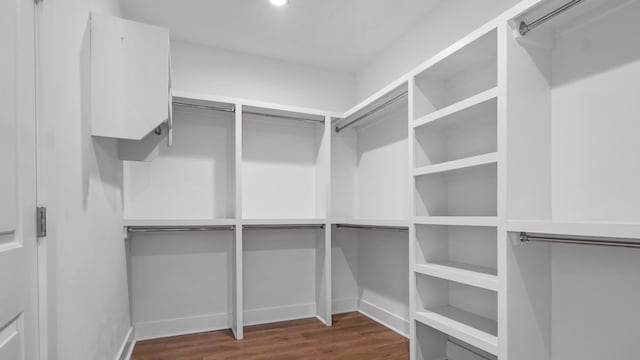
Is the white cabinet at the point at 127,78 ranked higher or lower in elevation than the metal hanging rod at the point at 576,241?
higher

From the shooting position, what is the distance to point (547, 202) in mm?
1714

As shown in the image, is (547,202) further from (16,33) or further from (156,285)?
(156,285)

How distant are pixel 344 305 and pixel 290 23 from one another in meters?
2.81

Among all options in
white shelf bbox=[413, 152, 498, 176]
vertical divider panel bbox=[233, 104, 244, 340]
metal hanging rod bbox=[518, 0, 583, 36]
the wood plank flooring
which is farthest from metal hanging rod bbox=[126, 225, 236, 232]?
metal hanging rod bbox=[518, 0, 583, 36]

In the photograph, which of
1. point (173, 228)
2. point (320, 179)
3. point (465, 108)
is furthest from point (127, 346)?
point (465, 108)

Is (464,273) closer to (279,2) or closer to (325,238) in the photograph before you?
(325,238)

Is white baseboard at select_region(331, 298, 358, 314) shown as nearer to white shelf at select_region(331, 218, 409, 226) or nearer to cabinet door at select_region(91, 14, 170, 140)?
white shelf at select_region(331, 218, 409, 226)

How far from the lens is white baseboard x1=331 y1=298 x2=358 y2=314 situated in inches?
139

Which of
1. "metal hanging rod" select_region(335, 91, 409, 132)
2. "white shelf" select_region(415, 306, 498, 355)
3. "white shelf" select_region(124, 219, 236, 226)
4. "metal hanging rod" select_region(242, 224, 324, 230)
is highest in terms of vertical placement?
"metal hanging rod" select_region(335, 91, 409, 132)

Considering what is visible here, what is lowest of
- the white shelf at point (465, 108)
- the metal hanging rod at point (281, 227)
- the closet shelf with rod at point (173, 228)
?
the metal hanging rod at point (281, 227)

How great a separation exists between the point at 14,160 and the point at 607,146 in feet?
7.44

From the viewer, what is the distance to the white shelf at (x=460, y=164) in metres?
1.71

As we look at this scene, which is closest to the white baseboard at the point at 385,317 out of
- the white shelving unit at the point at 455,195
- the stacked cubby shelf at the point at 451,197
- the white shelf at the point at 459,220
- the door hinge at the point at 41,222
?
the white shelving unit at the point at 455,195

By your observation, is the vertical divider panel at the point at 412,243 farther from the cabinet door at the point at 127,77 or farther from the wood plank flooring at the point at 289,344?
the cabinet door at the point at 127,77
